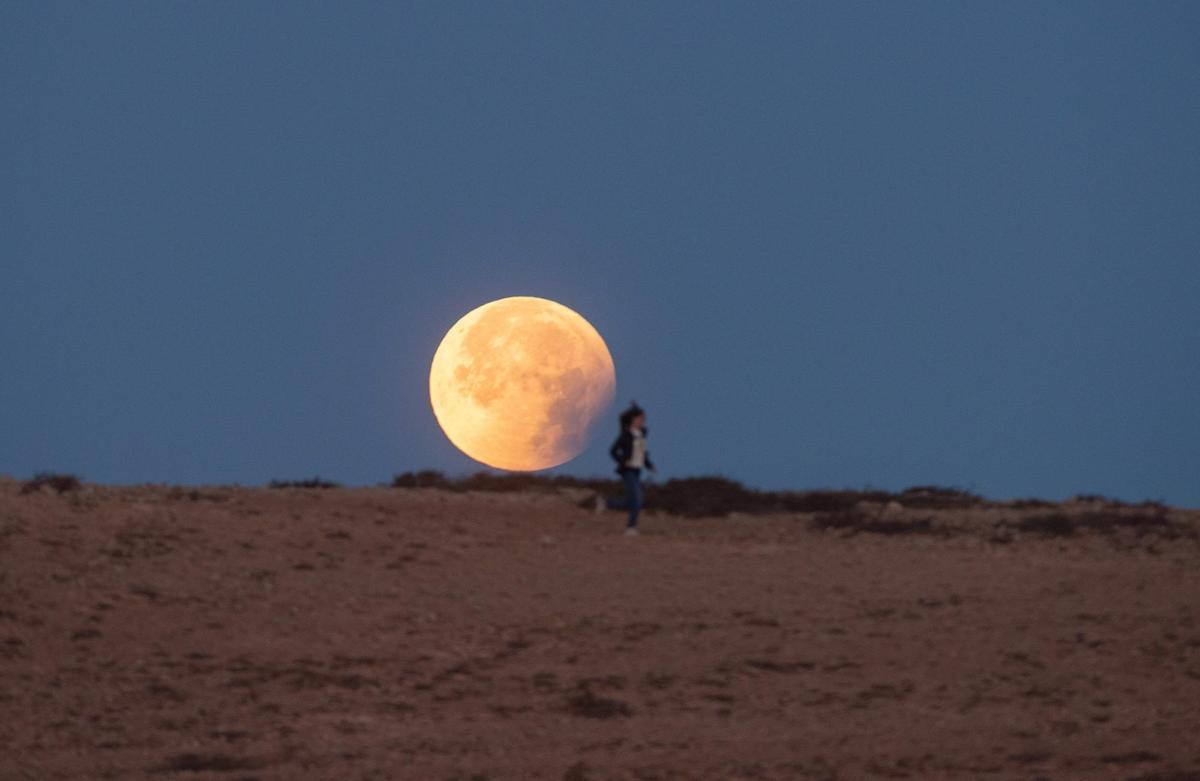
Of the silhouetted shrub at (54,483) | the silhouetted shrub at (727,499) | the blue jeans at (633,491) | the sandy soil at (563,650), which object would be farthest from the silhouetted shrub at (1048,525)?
the silhouetted shrub at (54,483)

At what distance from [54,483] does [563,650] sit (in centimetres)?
1197

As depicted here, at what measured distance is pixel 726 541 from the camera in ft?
83.9

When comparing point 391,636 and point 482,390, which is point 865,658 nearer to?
point 391,636

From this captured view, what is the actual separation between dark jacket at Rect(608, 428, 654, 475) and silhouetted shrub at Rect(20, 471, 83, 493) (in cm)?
880

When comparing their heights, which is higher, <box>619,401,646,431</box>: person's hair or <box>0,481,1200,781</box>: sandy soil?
<box>619,401,646,431</box>: person's hair

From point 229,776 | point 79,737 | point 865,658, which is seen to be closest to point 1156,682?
point 865,658

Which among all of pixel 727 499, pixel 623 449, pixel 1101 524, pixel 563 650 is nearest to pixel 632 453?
pixel 623 449

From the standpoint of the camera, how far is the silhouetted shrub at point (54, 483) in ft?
84.9

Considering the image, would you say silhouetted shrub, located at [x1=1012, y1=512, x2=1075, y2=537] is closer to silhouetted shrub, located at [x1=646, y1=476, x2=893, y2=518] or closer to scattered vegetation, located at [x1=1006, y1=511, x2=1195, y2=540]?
scattered vegetation, located at [x1=1006, y1=511, x2=1195, y2=540]

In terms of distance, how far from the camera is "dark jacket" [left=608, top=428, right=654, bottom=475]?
24.9 m

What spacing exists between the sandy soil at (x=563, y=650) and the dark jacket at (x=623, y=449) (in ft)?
3.80

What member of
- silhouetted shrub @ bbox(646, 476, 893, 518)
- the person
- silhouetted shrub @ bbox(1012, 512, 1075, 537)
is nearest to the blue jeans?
the person

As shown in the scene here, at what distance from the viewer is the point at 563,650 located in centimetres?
1803

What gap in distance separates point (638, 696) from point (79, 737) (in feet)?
17.6
